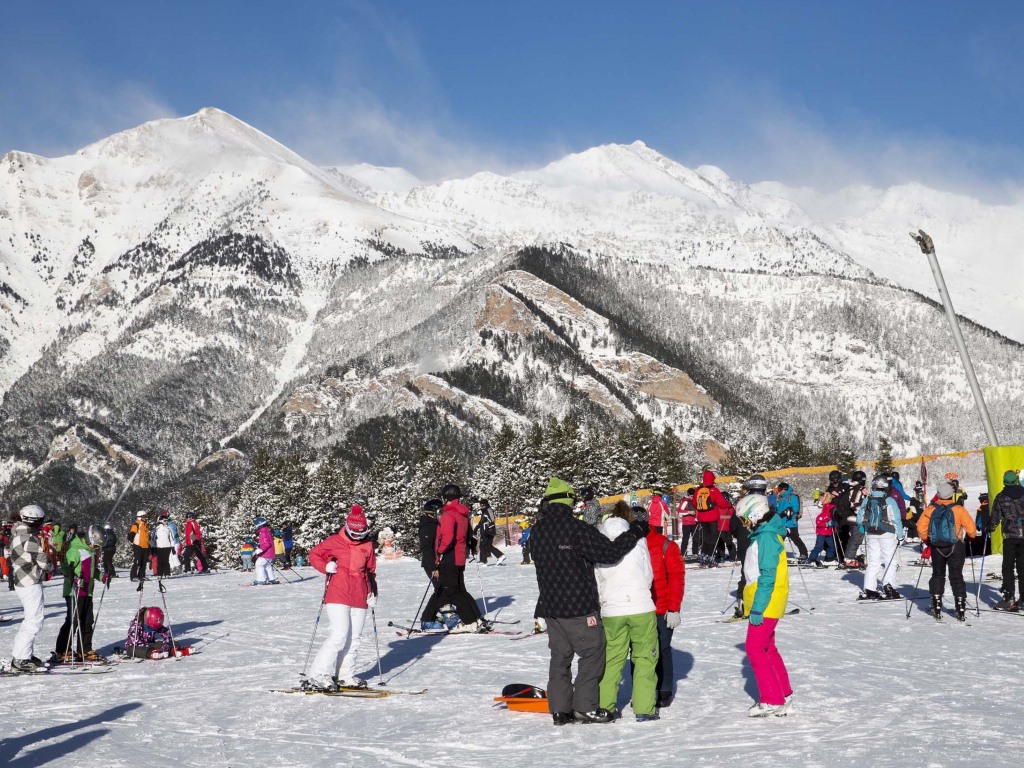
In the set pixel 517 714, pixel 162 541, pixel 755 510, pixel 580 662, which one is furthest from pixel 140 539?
pixel 755 510

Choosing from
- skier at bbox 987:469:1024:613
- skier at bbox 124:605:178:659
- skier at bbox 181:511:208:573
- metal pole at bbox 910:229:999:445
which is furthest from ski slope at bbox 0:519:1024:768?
skier at bbox 181:511:208:573

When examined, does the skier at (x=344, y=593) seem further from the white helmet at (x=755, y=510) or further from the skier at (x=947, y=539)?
the skier at (x=947, y=539)

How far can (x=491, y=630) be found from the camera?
15344 mm

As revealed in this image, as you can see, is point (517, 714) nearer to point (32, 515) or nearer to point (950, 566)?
point (32, 515)

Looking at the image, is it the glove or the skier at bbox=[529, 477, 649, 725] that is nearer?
the skier at bbox=[529, 477, 649, 725]

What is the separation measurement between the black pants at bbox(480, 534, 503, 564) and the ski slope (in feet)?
38.6

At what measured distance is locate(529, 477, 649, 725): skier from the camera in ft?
29.7

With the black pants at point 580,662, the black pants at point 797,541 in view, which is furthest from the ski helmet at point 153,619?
the black pants at point 797,541

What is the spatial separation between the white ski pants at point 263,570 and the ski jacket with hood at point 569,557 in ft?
57.0

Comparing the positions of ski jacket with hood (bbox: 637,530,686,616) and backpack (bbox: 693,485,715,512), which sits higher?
backpack (bbox: 693,485,715,512)

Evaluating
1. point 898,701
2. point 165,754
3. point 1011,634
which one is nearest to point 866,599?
point 1011,634

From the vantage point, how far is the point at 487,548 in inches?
1144

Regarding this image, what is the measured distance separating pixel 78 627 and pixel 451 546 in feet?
15.6

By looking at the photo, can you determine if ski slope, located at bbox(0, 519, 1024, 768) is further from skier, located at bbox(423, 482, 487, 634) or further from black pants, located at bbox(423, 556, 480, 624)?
skier, located at bbox(423, 482, 487, 634)
